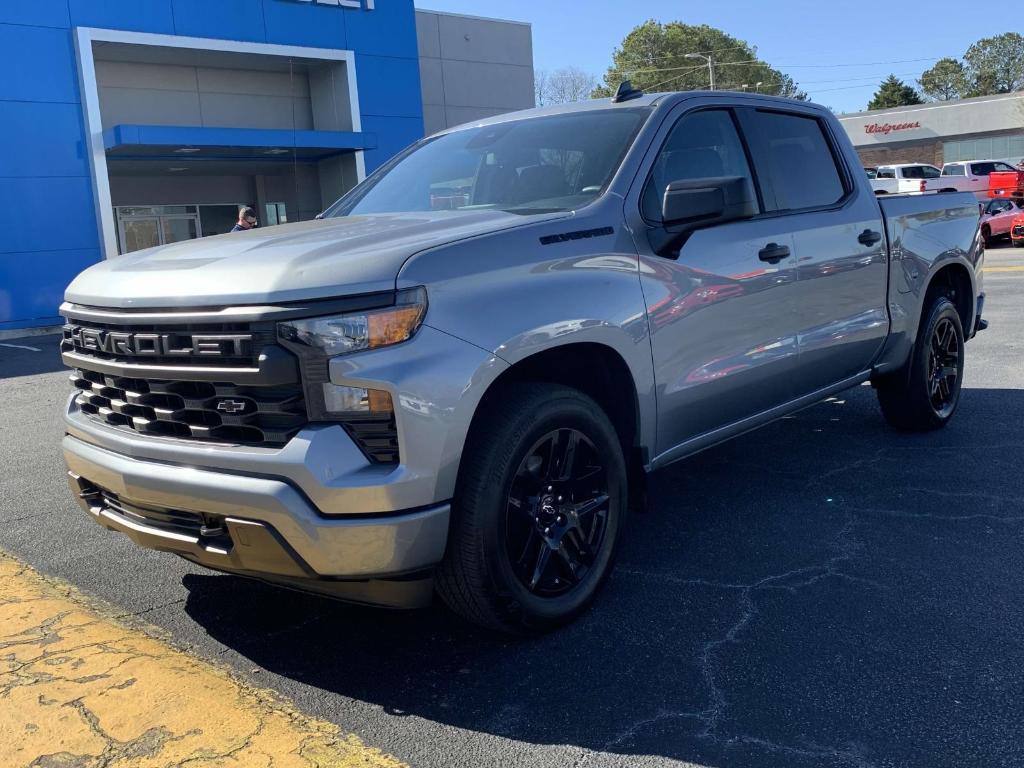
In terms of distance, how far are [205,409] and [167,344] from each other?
0.24 m

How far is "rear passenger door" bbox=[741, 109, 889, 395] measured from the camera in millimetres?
4633

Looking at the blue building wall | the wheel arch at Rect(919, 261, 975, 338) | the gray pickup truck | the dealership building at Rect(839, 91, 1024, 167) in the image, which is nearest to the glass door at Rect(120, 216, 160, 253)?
the blue building wall

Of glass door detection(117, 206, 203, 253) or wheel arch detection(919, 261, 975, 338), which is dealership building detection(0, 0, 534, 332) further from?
wheel arch detection(919, 261, 975, 338)

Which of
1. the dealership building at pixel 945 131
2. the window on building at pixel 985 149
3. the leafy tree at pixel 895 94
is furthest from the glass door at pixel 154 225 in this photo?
the leafy tree at pixel 895 94

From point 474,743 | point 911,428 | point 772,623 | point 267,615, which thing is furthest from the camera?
point 911,428

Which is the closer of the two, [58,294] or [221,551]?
[221,551]

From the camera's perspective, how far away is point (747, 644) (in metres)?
3.31

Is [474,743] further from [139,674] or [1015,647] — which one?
[1015,647]

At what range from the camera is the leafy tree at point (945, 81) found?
98.3m

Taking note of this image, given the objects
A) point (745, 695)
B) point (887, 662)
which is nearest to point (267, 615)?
point (745, 695)

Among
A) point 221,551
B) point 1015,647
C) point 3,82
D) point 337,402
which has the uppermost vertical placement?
point 3,82

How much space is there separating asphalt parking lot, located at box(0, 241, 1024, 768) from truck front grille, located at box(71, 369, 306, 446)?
0.86 m

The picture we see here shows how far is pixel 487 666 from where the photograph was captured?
3.27 m

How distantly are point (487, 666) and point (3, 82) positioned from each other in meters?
19.6
